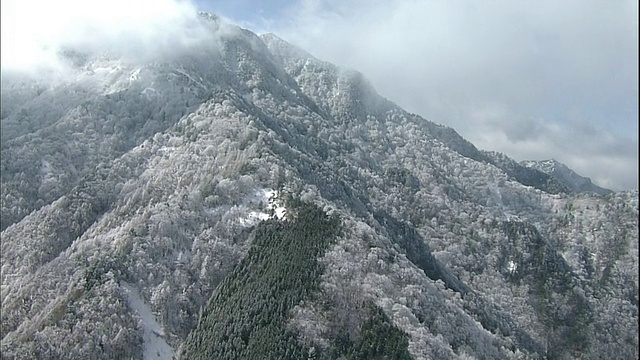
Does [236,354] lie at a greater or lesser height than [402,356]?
lesser

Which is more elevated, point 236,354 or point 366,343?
point 366,343

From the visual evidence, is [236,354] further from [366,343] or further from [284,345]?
[366,343]

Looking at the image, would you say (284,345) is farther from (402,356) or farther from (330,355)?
(402,356)

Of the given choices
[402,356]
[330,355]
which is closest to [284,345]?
[330,355]

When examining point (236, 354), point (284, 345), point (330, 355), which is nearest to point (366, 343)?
point (330, 355)

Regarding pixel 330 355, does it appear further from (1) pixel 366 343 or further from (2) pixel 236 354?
(2) pixel 236 354

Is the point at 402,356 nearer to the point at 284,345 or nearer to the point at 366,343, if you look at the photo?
the point at 366,343
